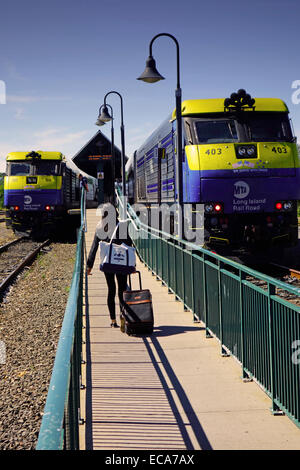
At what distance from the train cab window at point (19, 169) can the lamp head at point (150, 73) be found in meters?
13.0

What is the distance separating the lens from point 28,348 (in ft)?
29.0

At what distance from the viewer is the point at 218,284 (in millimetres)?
6758

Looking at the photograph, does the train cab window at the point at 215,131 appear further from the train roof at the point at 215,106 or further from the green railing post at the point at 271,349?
the green railing post at the point at 271,349

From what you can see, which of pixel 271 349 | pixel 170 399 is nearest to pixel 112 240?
pixel 170 399

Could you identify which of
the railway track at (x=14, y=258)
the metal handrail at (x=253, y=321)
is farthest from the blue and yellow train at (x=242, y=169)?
the railway track at (x=14, y=258)

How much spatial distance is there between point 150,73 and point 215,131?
2.32 meters

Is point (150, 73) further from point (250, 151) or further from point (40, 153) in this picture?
point (40, 153)

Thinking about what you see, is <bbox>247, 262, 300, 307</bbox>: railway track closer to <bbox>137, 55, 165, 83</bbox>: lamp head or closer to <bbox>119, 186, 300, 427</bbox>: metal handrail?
<bbox>119, 186, 300, 427</bbox>: metal handrail

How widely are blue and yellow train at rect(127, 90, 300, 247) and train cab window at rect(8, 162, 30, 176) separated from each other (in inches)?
549

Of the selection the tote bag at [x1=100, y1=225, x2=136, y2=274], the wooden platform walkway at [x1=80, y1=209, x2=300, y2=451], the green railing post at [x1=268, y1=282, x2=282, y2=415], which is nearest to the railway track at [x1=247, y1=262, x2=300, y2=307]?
the tote bag at [x1=100, y1=225, x2=136, y2=274]

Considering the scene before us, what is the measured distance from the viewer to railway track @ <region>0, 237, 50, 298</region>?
15.4 meters

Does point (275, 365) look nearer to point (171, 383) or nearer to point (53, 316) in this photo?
point (171, 383)

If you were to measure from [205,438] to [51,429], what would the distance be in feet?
8.58
